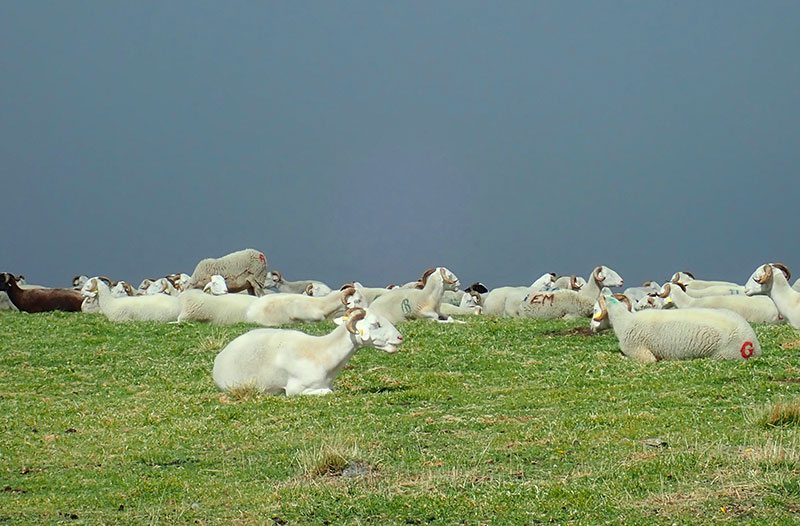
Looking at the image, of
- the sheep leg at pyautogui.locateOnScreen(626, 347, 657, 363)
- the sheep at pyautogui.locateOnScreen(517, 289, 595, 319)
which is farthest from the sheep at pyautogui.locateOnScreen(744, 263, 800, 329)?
the sheep leg at pyautogui.locateOnScreen(626, 347, 657, 363)

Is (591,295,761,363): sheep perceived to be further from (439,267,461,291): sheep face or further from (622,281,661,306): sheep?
(622,281,661,306): sheep

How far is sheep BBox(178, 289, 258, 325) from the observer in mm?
28188

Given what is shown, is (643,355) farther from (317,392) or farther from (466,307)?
(466,307)

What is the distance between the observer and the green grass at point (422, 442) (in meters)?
9.09

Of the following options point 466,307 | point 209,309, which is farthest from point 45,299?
point 466,307

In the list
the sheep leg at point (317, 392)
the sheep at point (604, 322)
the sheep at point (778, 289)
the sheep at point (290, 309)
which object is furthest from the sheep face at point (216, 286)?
the sheep leg at point (317, 392)

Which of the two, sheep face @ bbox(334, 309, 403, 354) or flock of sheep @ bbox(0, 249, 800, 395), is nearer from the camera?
sheep face @ bbox(334, 309, 403, 354)

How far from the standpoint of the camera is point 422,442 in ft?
39.1

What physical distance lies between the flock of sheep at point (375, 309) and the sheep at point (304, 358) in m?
0.02

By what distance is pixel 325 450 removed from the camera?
35.0ft

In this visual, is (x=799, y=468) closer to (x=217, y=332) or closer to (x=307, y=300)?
(x=217, y=332)

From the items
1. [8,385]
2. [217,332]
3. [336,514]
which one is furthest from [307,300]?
[336,514]

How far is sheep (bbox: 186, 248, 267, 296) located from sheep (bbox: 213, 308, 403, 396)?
28675mm

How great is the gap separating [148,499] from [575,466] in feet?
14.4
